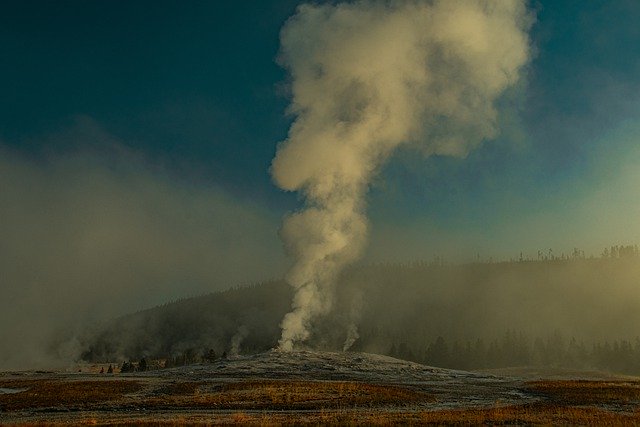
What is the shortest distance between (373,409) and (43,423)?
2466cm

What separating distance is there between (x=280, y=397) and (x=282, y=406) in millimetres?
7146

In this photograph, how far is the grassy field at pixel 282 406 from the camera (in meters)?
37.5

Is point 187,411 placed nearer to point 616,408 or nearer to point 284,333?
point 616,408

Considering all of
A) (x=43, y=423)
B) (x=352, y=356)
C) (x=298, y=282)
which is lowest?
(x=43, y=423)

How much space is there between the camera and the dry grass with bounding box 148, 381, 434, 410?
47750 mm

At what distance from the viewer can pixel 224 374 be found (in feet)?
288

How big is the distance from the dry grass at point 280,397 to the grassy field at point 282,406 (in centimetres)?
9

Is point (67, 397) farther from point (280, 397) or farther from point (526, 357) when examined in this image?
point (526, 357)

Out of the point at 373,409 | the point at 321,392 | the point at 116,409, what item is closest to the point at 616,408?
the point at 373,409

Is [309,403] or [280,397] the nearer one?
[309,403]

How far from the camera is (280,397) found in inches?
2105

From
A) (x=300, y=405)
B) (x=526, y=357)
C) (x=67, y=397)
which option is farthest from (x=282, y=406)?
(x=526, y=357)

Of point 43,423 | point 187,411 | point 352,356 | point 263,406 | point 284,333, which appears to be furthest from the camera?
point 284,333

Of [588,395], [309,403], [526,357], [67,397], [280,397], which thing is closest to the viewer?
[309,403]
